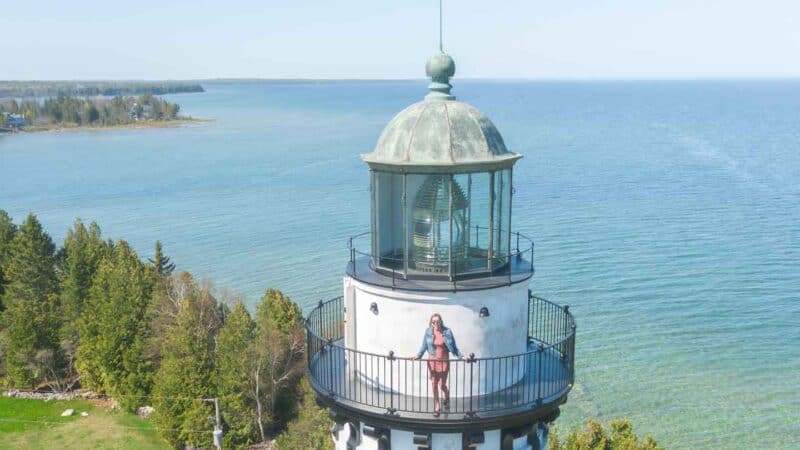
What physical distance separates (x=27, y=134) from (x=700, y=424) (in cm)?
17556

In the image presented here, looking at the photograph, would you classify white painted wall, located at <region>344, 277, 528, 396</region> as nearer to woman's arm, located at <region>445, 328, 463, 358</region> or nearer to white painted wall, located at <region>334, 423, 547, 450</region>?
woman's arm, located at <region>445, 328, 463, 358</region>

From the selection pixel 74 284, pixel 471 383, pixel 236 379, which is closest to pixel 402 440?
pixel 471 383

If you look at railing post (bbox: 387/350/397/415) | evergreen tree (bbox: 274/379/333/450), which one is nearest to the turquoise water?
evergreen tree (bbox: 274/379/333/450)

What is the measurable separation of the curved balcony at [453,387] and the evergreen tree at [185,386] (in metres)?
20.6

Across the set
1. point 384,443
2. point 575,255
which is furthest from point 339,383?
point 575,255

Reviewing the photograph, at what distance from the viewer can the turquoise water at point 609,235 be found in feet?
115

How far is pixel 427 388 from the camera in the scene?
926cm

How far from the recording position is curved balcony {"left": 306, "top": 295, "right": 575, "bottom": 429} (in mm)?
8992

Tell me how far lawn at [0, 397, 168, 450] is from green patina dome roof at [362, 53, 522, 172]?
26775 millimetres

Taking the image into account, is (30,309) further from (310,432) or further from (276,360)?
(310,432)

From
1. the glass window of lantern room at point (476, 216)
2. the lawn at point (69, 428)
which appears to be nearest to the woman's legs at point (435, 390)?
the glass window of lantern room at point (476, 216)

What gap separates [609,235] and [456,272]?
47.6m

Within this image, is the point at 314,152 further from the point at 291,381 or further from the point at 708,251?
the point at 291,381

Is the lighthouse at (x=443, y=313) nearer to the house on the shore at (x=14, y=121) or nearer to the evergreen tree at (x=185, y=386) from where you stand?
the evergreen tree at (x=185, y=386)
